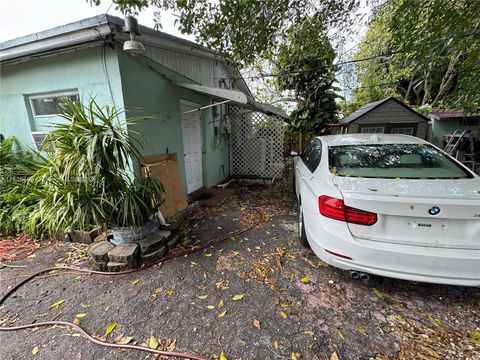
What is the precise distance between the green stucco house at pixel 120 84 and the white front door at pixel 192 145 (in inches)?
0.9

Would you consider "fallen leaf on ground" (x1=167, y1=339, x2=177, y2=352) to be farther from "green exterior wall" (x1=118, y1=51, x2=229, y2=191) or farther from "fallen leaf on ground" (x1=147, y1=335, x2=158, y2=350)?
"green exterior wall" (x1=118, y1=51, x2=229, y2=191)

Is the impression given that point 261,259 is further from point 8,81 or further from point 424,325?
point 8,81

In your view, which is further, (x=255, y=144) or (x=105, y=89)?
(x=255, y=144)

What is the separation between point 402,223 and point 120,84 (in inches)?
156

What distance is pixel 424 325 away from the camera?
1867 millimetres

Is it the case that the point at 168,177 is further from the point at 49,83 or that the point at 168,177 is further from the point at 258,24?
the point at 258,24

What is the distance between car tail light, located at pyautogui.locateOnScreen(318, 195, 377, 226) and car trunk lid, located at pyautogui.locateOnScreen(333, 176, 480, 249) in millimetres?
39

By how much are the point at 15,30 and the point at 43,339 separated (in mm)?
4951

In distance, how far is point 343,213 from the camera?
1.98m

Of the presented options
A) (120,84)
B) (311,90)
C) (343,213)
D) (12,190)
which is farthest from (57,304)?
(311,90)

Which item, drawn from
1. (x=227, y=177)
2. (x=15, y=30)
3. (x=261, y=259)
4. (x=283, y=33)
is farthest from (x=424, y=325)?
(x=15, y=30)

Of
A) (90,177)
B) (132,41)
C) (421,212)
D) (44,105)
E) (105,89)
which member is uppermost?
(132,41)

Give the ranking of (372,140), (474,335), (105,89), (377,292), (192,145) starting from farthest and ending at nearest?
(192,145) → (105,89) → (372,140) → (377,292) → (474,335)

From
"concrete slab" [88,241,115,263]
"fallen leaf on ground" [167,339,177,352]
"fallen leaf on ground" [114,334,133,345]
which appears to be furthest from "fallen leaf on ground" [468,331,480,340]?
"concrete slab" [88,241,115,263]
